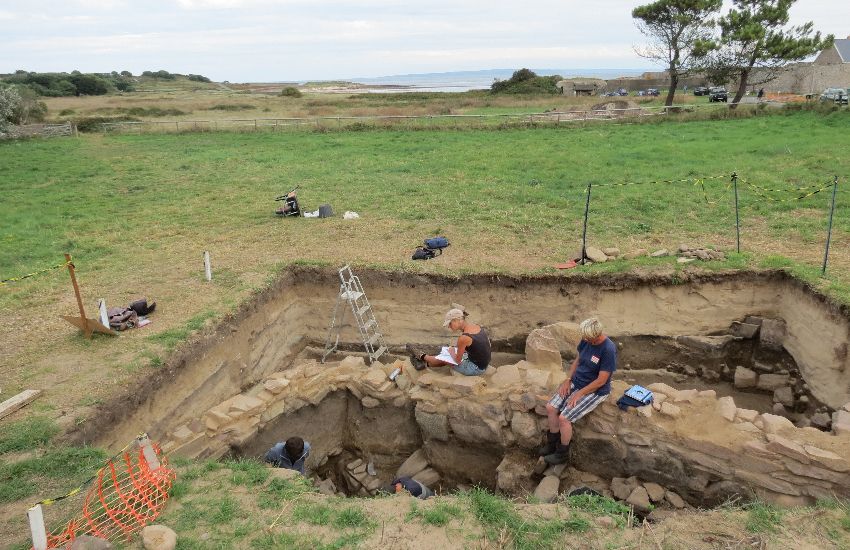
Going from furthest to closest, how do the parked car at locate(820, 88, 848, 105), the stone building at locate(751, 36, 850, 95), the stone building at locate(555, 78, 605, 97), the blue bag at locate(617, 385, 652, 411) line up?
1. the stone building at locate(555, 78, 605, 97)
2. the stone building at locate(751, 36, 850, 95)
3. the parked car at locate(820, 88, 848, 105)
4. the blue bag at locate(617, 385, 652, 411)

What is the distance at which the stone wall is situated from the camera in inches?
284

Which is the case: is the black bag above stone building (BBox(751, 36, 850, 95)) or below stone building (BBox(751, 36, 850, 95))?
below

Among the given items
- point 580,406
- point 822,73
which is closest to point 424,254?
point 580,406

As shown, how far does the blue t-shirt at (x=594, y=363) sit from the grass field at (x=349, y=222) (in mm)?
2340

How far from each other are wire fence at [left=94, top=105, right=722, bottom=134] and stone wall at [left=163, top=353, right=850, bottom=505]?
23394 mm

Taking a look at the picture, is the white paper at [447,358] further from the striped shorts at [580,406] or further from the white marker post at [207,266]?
the white marker post at [207,266]

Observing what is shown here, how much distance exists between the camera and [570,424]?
7.76 m

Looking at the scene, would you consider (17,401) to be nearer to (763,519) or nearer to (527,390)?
(527,390)

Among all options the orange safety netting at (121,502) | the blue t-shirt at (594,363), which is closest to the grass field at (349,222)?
the orange safety netting at (121,502)

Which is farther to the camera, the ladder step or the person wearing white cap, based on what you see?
the ladder step

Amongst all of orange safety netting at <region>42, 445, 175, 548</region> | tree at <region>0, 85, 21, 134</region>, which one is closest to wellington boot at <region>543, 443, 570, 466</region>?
orange safety netting at <region>42, 445, 175, 548</region>

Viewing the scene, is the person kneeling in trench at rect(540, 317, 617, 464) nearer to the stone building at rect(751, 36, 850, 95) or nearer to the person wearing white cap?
the person wearing white cap

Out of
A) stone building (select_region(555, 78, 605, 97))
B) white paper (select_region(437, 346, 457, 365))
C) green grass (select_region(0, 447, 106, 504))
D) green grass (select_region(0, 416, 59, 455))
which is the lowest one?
white paper (select_region(437, 346, 457, 365))

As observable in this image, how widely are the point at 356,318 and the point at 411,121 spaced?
23.6 m
